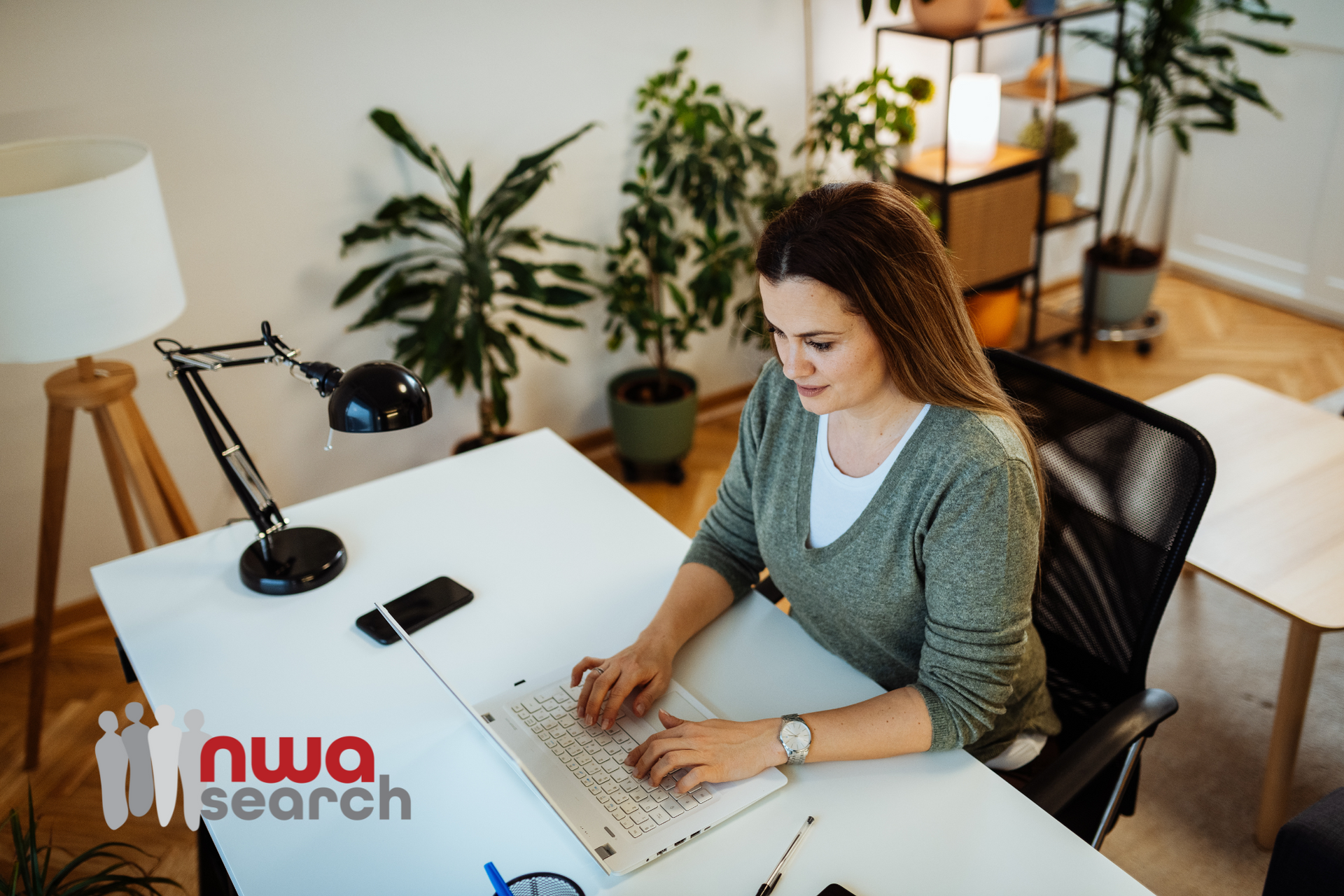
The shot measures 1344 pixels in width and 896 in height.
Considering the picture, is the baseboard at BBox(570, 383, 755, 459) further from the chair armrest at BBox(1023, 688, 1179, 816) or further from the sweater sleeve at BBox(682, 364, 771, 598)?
the chair armrest at BBox(1023, 688, 1179, 816)

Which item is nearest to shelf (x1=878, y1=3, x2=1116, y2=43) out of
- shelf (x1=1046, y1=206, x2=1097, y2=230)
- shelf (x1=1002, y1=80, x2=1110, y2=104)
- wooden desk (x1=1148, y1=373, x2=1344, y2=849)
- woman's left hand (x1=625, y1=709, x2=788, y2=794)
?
shelf (x1=1002, y1=80, x2=1110, y2=104)

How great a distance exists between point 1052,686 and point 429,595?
0.93 m

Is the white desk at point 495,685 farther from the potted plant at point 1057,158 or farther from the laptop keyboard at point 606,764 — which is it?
the potted plant at point 1057,158

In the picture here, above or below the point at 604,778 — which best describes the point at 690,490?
below

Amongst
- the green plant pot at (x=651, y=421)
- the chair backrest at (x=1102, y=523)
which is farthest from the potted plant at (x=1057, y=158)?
the chair backrest at (x=1102, y=523)

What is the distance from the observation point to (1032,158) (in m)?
3.44

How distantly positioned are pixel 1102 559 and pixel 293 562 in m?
1.17

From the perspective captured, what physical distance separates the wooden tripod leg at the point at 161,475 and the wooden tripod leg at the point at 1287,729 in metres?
2.14

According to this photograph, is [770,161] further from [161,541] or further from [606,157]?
[161,541]

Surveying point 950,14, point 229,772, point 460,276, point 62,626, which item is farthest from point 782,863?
point 950,14

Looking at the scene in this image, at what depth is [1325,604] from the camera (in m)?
1.68

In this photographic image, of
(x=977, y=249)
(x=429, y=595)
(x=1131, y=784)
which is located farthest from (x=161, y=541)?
(x=977, y=249)

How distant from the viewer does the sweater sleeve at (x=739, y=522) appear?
4.84 ft

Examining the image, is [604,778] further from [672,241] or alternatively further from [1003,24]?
[1003,24]
